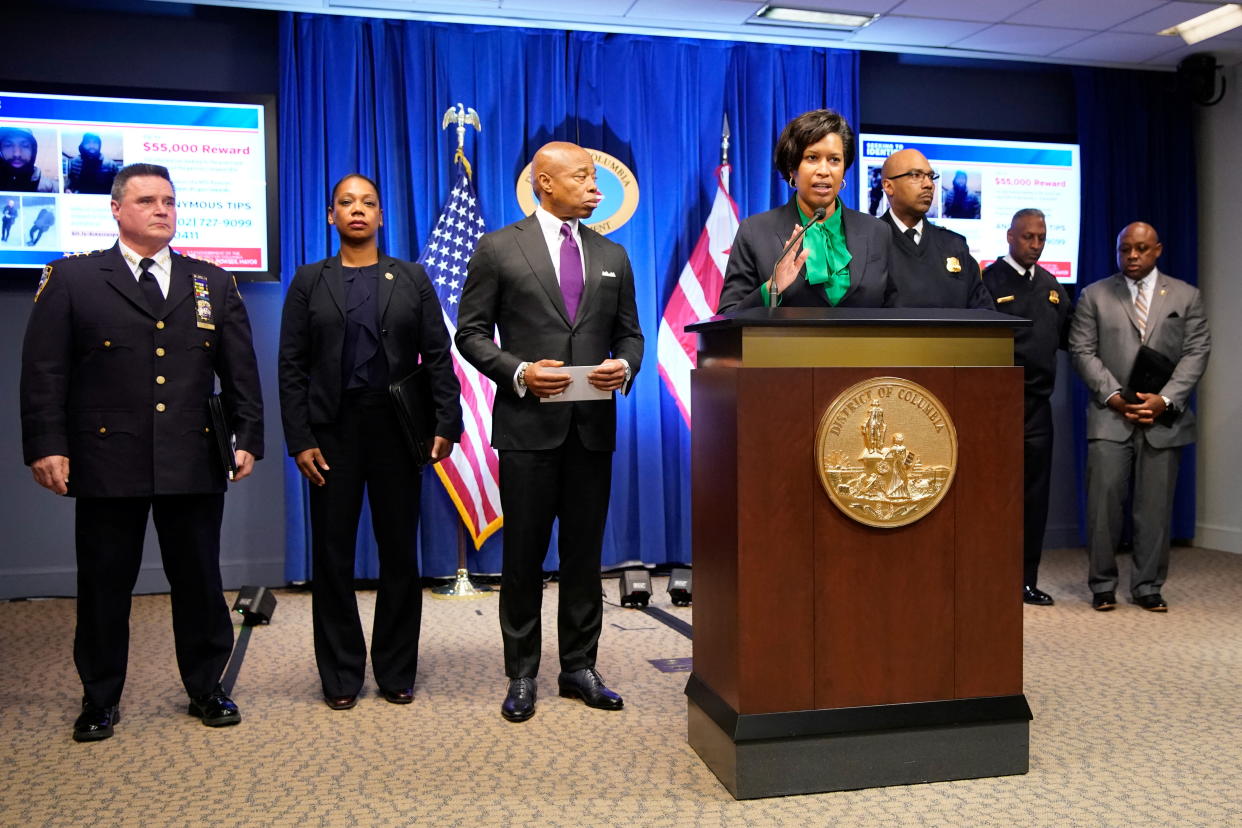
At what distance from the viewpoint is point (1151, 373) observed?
4488mm

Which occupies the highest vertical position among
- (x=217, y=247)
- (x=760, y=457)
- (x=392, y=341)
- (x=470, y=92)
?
(x=470, y=92)

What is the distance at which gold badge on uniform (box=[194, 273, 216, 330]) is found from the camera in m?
2.88

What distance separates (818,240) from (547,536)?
3.72 ft

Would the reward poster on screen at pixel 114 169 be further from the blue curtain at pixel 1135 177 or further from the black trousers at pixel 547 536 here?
the blue curtain at pixel 1135 177

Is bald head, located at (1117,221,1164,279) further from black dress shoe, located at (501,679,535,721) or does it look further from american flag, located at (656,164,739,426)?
black dress shoe, located at (501,679,535,721)

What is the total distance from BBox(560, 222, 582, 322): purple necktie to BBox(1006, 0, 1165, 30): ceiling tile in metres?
3.27

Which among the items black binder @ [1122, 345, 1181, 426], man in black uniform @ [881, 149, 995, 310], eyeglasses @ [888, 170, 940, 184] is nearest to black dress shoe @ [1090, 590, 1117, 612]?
black binder @ [1122, 345, 1181, 426]

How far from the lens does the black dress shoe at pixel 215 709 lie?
113 inches

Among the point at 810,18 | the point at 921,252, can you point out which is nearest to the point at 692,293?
the point at 810,18

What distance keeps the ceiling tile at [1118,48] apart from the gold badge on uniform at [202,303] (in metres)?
4.74

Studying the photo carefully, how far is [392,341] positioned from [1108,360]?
323 cm

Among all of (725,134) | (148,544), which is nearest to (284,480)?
(148,544)

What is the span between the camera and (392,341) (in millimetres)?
3076

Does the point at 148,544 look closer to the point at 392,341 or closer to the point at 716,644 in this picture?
the point at 392,341
